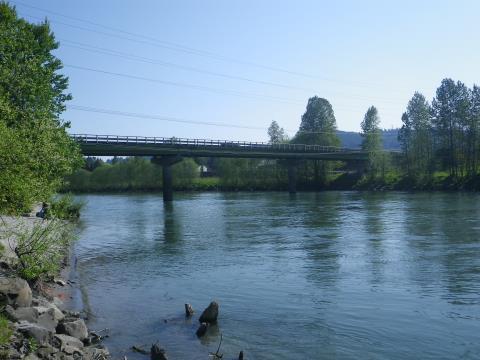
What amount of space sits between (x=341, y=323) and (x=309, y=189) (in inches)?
3774

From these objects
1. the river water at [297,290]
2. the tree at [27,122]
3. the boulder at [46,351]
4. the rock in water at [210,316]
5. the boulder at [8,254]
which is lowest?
the river water at [297,290]

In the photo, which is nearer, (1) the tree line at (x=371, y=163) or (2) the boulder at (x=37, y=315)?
(2) the boulder at (x=37, y=315)

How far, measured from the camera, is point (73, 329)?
12.6 m

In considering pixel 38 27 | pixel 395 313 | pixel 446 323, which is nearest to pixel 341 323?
pixel 395 313

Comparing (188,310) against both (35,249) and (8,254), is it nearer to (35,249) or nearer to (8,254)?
(35,249)

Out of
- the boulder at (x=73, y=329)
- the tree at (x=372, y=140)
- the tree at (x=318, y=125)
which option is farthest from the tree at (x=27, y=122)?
the tree at (x=318, y=125)

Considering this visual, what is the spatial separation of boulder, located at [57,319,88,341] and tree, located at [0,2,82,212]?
14.8 ft

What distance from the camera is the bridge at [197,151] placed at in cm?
7538

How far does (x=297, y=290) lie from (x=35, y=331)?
1020cm

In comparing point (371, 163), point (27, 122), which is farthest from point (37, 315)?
point (371, 163)

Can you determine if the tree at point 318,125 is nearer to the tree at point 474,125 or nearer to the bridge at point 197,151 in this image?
the bridge at point 197,151

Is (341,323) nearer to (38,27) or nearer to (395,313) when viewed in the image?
(395,313)

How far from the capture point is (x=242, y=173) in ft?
395

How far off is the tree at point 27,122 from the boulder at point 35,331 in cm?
512
